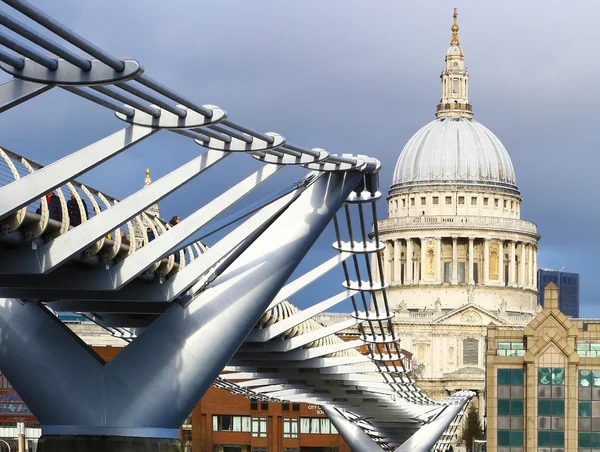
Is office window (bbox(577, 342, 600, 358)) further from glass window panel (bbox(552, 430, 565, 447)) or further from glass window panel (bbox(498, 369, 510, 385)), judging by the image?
glass window panel (bbox(552, 430, 565, 447))

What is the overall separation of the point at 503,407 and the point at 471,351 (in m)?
86.8

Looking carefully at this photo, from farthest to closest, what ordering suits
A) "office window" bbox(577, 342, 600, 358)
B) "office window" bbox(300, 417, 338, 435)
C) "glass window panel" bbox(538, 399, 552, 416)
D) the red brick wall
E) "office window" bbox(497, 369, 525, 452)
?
1. "office window" bbox(300, 417, 338, 435)
2. the red brick wall
3. "office window" bbox(577, 342, 600, 358)
4. "office window" bbox(497, 369, 525, 452)
5. "glass window panel" bbox(538, 399, 552, 416)

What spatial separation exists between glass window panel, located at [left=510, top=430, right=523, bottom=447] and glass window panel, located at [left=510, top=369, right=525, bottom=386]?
279cm

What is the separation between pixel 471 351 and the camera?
18875 cm

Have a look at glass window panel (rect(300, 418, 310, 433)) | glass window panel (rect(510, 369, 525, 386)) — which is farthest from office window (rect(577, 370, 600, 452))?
glass window panel (rect(300, 418, 310, 433))

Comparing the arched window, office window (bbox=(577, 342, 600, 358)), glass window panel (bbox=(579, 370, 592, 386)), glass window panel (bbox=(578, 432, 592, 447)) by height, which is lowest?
glass window panel (bbox=(578, 432, 592, 447))

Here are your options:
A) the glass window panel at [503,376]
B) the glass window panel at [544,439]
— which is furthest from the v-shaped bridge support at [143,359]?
the glass window panel at [503,376]

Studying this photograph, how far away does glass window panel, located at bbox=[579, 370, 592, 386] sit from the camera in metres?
102

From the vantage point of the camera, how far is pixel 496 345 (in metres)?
106

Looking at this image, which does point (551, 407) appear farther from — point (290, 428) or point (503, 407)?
point (290, 428)

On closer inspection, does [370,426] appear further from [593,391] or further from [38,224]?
[38,224]

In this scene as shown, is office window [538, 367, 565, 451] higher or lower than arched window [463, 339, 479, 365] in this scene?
lower

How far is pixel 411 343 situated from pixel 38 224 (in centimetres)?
15841

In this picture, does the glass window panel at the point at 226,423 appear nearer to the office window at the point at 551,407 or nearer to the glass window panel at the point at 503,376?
the glass window panel at the point at 503,376
